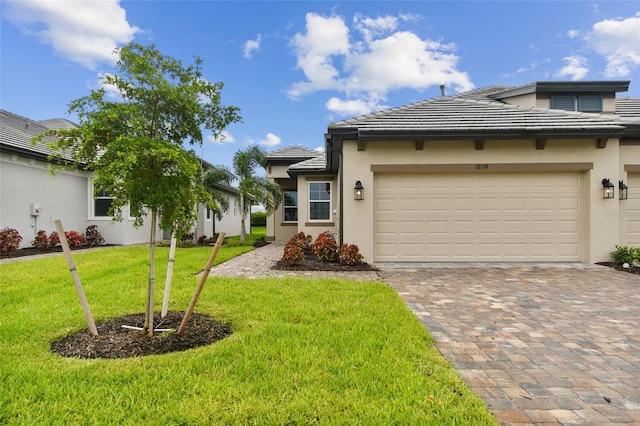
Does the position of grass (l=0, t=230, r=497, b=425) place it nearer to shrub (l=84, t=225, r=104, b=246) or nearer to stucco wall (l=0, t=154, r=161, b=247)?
stucco wall (l=0, t=154, r=161, b=247)

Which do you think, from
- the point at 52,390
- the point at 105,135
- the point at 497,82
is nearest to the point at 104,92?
the point at 105,135

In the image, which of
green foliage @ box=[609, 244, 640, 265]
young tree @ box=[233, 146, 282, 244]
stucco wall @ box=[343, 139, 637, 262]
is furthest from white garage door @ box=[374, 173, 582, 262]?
young tree @ box=[233, 146, 282, 244]

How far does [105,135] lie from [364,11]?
433 inches

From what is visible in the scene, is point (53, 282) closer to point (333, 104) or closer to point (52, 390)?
point (52, 390)

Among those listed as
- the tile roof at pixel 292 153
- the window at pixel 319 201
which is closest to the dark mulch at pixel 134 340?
the window at pixel 319 201

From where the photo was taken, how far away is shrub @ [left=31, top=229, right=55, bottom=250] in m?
11.2

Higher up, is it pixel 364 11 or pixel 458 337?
pixel 364 11

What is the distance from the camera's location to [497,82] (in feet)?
50.5

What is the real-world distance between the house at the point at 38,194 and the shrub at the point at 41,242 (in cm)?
20

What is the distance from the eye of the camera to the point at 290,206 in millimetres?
16984

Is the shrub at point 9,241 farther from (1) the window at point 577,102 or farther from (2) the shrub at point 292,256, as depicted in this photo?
(1) the window at point 577,102

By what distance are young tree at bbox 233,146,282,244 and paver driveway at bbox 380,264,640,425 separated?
7.96 metres

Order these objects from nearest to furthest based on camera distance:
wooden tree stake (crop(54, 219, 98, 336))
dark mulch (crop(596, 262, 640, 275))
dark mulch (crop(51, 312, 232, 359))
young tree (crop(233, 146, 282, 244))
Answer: dark mulch (crop(51, 312, 232, 359)) → wooden tree stake (crop(54, 219, 98, 336)) → dark mulch (crop(596, 262, 640, 275)) → young tree (crop(233, 146, 282, 244))

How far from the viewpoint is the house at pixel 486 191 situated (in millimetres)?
8477
